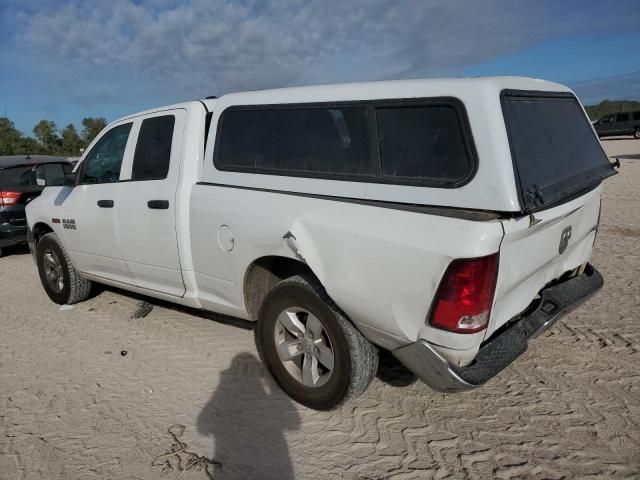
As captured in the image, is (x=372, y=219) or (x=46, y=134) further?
(x=46, y=134)

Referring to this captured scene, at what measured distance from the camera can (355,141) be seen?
109 inches

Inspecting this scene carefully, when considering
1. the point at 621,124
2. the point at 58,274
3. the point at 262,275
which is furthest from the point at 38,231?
the point at 621,124

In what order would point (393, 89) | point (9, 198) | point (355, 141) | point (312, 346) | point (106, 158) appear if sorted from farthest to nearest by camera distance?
point (9, 198) → point (106, 158) → point (312, 346) → point (355, 141) → point (393, 89)

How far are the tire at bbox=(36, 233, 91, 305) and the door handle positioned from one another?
1836 mm

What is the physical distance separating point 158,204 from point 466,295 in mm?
2449

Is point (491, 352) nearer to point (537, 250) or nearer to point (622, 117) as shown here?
point (537, 250)

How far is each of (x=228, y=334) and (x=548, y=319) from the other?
2.59 meters

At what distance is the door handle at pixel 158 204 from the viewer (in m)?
3.63

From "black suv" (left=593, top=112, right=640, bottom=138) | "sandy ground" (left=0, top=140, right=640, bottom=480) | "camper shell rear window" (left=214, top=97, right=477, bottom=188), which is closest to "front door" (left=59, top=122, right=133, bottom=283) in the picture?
"sandy ground" (left=0, top=140, right=640, bottom=480)

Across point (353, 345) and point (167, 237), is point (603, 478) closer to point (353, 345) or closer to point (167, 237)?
point (353, 345)

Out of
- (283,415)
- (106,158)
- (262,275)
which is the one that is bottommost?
(283,415)

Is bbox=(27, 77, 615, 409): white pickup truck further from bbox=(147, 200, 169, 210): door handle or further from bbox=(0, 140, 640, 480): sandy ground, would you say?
bbox=(0, 140, 640, 480): sandy ground

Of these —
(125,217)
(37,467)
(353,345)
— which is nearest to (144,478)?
(37,467)

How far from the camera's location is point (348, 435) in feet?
9.30
